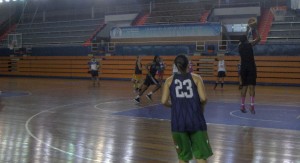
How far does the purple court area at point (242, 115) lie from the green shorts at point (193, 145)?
476 cm

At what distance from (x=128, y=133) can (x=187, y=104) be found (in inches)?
152

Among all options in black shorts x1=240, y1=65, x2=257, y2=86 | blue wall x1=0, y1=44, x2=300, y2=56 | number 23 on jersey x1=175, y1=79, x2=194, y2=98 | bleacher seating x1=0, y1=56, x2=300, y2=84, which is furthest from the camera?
bleacher seating x1=0, y1=56, x2=300, y2=84

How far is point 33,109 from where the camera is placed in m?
11.6

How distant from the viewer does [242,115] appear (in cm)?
1019

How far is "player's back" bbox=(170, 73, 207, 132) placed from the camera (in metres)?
4.18

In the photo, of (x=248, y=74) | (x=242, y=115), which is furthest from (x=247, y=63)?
(x=242, y=115)

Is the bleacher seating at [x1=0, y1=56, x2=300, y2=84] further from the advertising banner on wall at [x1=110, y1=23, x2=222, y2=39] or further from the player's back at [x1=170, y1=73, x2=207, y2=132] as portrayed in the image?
the player's back at [x1=170, y1=73, x2=207, y2=132]

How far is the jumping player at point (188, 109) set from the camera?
13.7 ft

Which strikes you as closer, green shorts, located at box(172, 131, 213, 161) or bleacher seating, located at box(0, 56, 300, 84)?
green shorts, located at box(172, 131, 213, 161)

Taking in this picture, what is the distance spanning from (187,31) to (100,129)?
57.1ft

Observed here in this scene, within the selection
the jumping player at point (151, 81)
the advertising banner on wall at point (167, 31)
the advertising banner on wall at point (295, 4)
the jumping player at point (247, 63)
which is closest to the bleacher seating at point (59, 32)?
the advertising banner on wall at point (167, 31)

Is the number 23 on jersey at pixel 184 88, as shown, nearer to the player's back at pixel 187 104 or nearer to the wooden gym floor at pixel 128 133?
the player's back at pixel 187 104

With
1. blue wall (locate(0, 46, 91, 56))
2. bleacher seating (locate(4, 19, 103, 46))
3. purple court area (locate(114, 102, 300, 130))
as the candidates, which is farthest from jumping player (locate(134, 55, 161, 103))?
bleacher seating (locate(4, 19, 103, 46))

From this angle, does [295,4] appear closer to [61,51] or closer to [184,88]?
[61,51]
